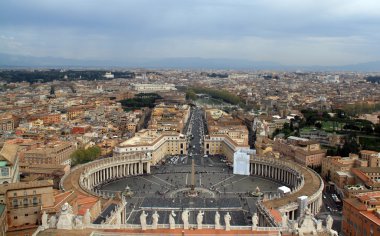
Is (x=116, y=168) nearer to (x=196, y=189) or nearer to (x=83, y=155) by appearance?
(x=83, y=155)

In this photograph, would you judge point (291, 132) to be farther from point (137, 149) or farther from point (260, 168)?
point (137, 149)

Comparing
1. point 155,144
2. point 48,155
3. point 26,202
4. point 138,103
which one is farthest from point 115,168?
point 138,103

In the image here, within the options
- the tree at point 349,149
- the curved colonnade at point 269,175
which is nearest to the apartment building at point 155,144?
the curved colonnade at point 269,175

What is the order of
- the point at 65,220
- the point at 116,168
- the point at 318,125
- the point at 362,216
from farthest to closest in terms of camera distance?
the point at 318,125, the point at 116,168, the point at 362,216, the point at 65,220

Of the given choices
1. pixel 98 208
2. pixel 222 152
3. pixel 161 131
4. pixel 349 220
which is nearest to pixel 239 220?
pixel 349 220

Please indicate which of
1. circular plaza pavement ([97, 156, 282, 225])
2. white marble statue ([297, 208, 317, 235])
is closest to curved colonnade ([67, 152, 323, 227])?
circular plaza pavement ([97, 156, 282, 225])

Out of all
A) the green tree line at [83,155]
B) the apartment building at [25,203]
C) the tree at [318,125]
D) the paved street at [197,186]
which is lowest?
the paved street at [197,186]

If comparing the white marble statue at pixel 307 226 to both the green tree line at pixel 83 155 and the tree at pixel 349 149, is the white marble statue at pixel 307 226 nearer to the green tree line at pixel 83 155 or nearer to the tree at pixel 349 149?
the tree at pixel 349 149

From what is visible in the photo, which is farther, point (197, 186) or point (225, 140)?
point (225, 140)
